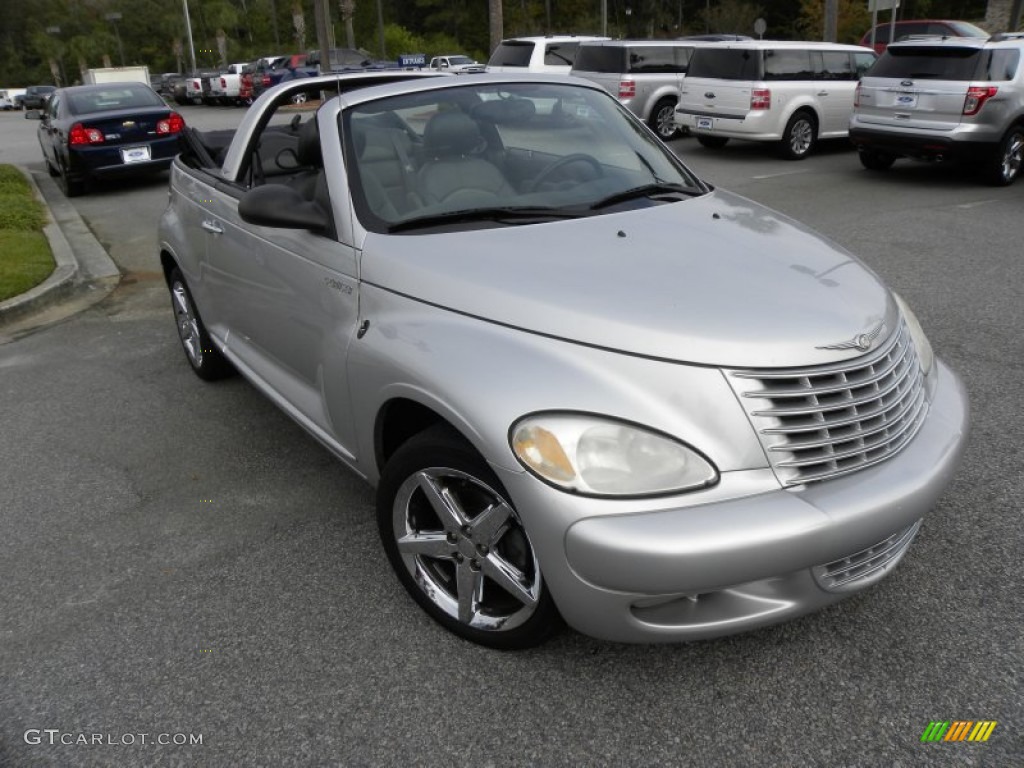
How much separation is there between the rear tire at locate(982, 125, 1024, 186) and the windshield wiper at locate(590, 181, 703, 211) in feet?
28.7

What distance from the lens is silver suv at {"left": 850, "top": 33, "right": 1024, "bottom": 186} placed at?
10.3m

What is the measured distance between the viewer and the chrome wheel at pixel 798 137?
13.7 m

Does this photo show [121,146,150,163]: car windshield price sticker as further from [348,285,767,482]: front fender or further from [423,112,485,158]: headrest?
[348,285,767,482]: front fender

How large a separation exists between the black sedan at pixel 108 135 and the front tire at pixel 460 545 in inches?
428

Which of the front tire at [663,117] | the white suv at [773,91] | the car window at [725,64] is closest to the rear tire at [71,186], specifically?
the white suv at [773,91]

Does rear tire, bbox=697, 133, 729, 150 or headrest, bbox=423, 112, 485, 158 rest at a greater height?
headrest, bbox=423, 112, 485, 158

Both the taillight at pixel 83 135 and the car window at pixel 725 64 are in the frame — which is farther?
the car window at pixel 725 64

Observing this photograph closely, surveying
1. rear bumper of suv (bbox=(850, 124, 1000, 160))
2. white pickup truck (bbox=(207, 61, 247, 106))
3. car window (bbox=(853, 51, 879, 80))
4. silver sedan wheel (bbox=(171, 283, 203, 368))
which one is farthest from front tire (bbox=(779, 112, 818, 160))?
white pickup truck (bbox=(207, 61, 247, 106))

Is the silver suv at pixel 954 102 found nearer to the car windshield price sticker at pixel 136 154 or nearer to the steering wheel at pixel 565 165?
the steering wheel at pixel 565 165

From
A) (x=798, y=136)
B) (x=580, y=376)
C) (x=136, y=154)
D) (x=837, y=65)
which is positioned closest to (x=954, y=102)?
(x=798, y=136)

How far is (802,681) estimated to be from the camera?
252 centimetres

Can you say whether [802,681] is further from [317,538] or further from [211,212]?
[211,212]

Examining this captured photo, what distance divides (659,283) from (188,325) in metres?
3.61

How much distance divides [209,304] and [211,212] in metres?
0.53
